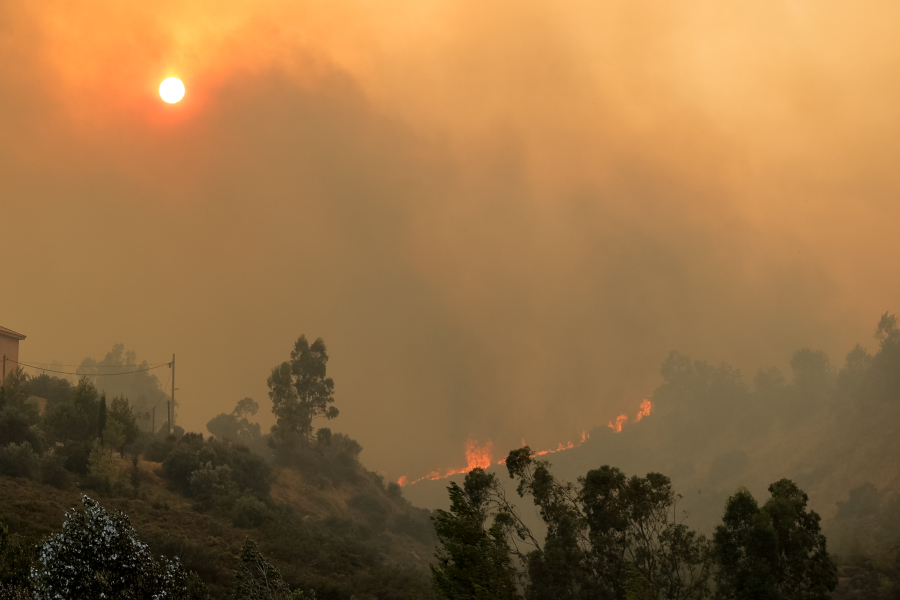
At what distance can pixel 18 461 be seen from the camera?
153 ft

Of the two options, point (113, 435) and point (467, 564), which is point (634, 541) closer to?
point (467, 564)

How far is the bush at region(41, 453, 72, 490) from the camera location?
46.5 metres

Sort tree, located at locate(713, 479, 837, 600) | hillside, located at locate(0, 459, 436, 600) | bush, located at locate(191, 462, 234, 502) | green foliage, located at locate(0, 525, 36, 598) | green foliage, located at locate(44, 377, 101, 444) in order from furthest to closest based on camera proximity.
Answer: green foliage, located at locate(44, 377, 101, 444) < bush, located at locate(191, 462, 234, 502) < hillside, located at locate(0, 459, 436, 600) < tree, located at locate(713, 479, 837, 600) < green foliage, located at locate(0, 525, 36, 598)

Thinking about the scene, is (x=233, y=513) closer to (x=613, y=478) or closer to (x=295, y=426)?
(x=613, y=478)

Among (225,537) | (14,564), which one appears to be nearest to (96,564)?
(14,564)

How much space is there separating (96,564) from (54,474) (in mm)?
37888

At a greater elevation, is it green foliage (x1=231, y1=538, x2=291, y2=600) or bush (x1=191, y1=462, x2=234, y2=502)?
bush (x1=191, y1=462, x2=234, y2=502)

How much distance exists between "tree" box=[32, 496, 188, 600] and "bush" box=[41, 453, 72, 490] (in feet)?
115

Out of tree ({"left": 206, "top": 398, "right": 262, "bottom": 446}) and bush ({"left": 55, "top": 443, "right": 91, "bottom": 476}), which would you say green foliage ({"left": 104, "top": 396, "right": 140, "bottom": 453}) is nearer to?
bush ({"left": 55, "top": 443, "right": 91, "bottom": 476})

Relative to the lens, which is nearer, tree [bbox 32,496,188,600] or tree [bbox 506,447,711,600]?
tree [bbox 32,496,188,600]

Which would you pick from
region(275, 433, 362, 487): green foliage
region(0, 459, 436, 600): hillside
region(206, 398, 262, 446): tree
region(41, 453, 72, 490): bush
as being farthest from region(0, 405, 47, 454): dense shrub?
region(206, 398, 262, 446): tree

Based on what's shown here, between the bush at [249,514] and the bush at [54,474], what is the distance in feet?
43.3

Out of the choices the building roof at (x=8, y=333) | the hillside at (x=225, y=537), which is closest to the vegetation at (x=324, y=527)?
the hillside at (x=225, y=537)

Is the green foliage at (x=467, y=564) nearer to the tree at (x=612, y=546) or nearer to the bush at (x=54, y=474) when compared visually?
the tree at (x=612, y=546)
